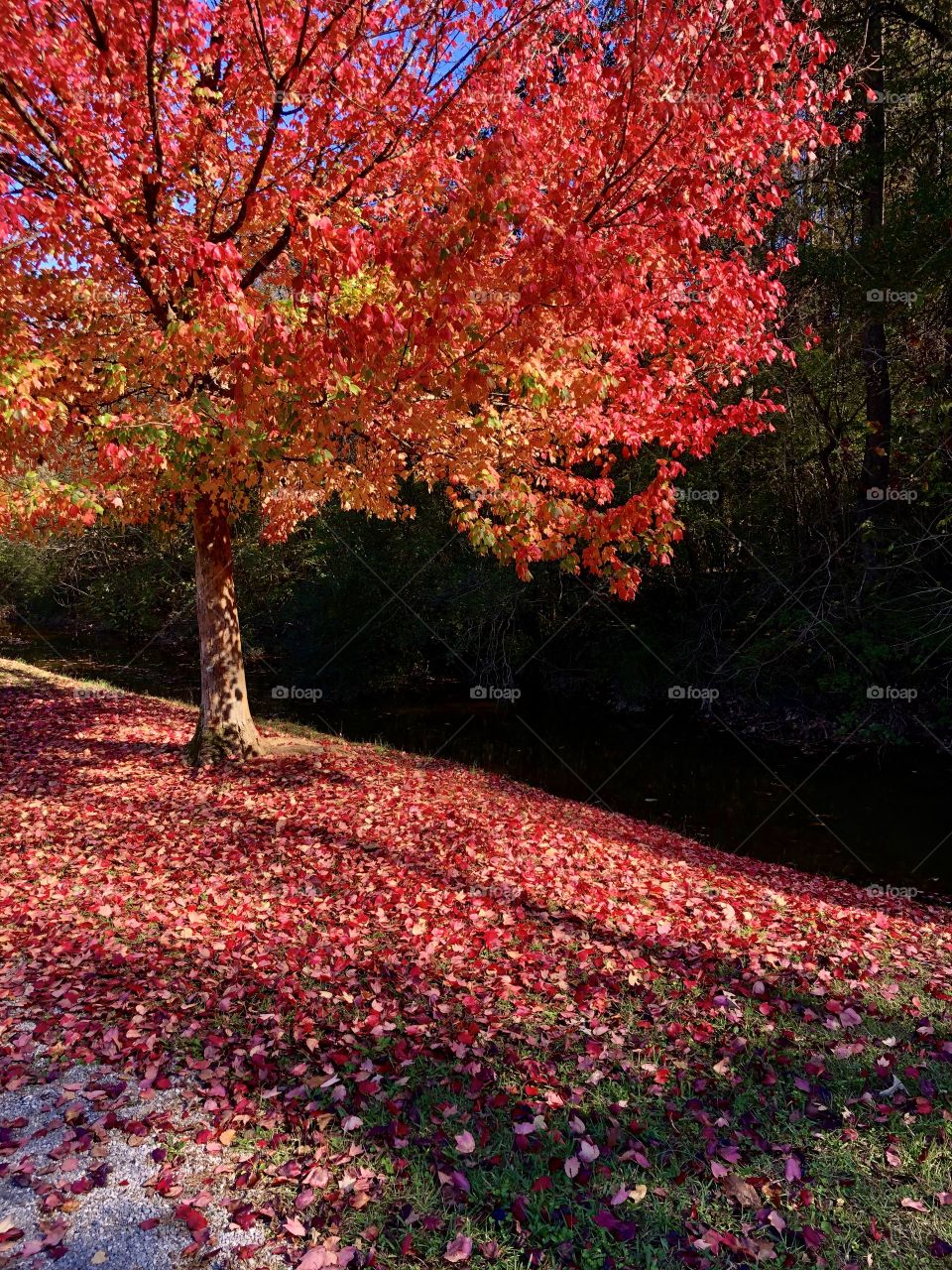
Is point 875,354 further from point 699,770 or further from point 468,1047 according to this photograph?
point 468,1047

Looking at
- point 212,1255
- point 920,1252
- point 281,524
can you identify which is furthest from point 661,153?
point 281,524

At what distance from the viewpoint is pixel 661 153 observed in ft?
22.5

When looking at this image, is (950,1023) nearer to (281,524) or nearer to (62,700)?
(281,524)
